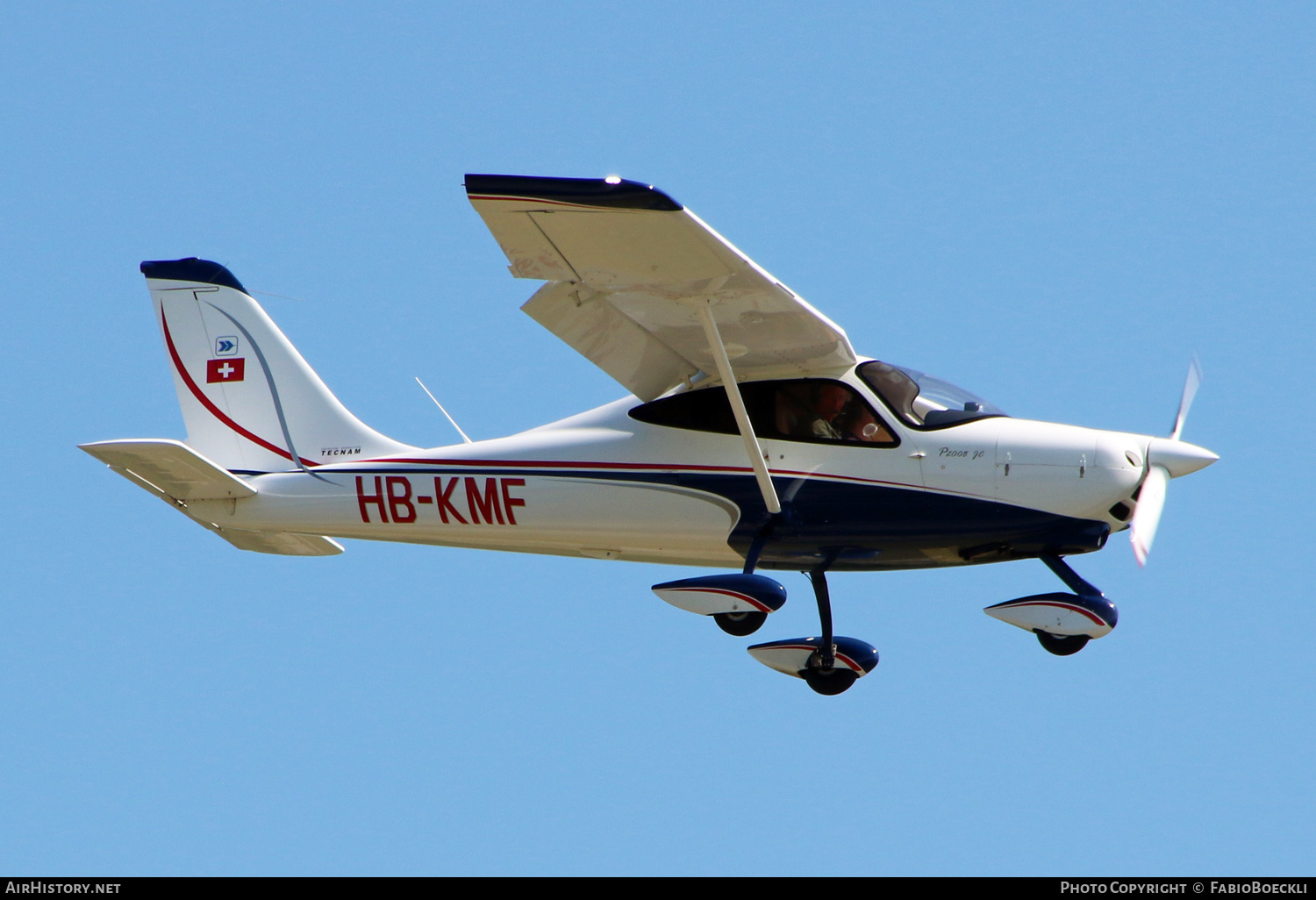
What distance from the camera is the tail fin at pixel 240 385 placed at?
550 inches

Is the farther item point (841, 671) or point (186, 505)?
point (186, 505)

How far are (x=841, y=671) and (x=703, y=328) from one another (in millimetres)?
3003

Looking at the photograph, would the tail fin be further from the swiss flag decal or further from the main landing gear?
the main landing gear

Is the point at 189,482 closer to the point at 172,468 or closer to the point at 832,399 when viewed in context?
the point at 172,468

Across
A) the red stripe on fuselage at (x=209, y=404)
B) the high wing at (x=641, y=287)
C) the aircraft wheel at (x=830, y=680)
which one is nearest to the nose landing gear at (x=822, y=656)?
the aircraft wheel at (x=830, y=680)

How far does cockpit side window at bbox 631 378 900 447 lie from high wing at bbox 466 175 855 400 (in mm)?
146

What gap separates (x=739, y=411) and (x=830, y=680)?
2412 millimetres

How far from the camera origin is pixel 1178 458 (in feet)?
37.4

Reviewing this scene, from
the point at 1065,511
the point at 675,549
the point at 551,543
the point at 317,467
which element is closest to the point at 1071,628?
the point at 1065,511

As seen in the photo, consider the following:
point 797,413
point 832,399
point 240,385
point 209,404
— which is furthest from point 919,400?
point 209,404

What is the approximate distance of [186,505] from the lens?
1359 centimetres

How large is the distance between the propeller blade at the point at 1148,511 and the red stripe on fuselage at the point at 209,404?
687 centimetres
